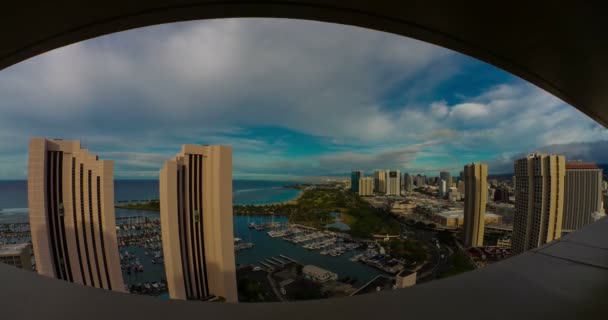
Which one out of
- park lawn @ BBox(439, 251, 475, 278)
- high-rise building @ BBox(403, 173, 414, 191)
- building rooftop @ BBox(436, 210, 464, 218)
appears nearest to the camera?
park lawn @ BBox(439, 251, 475, 278)

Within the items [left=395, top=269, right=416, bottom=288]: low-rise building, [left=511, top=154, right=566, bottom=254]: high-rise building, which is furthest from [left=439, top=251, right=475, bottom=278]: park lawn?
[left=511, top=154, right=566, bottom=254]: high-rise building

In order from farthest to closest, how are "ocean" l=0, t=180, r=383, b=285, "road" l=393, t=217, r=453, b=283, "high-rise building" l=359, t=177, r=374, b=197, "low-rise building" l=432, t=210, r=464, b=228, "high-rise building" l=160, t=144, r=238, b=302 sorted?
"high-rise building" l=359, t=177, r=374, b=197
"low-rise building" l=432, t=210, r=464, b=228
"road" l=393, t=217, r=453, b=283
"high-rise building" l=160, t=144, r=238, b=302
"ocean" l=0, t=180, r=383, b=285

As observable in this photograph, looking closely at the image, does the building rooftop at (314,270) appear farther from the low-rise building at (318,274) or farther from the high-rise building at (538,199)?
the high-rise building at (538,199)

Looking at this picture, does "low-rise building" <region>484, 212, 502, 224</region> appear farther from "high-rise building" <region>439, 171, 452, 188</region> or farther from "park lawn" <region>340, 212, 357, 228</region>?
"park lawn" <region>340, 212, 357, 228</region>

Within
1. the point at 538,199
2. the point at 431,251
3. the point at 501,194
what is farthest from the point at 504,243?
the point at 431,251

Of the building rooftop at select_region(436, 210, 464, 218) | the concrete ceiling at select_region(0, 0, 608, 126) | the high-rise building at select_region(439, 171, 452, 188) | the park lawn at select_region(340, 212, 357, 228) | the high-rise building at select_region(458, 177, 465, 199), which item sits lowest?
the park lawn at select_region(340, 212, 357, 228)

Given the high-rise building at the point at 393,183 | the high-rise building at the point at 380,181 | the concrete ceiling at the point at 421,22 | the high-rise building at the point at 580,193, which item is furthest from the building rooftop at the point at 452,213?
the concrete ceiling at the point at 421,22

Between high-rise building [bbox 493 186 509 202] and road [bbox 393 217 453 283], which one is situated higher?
high-rise building [bbox 493 186 509 202]

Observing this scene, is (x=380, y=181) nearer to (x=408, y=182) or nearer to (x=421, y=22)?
(x=408, y=182)
